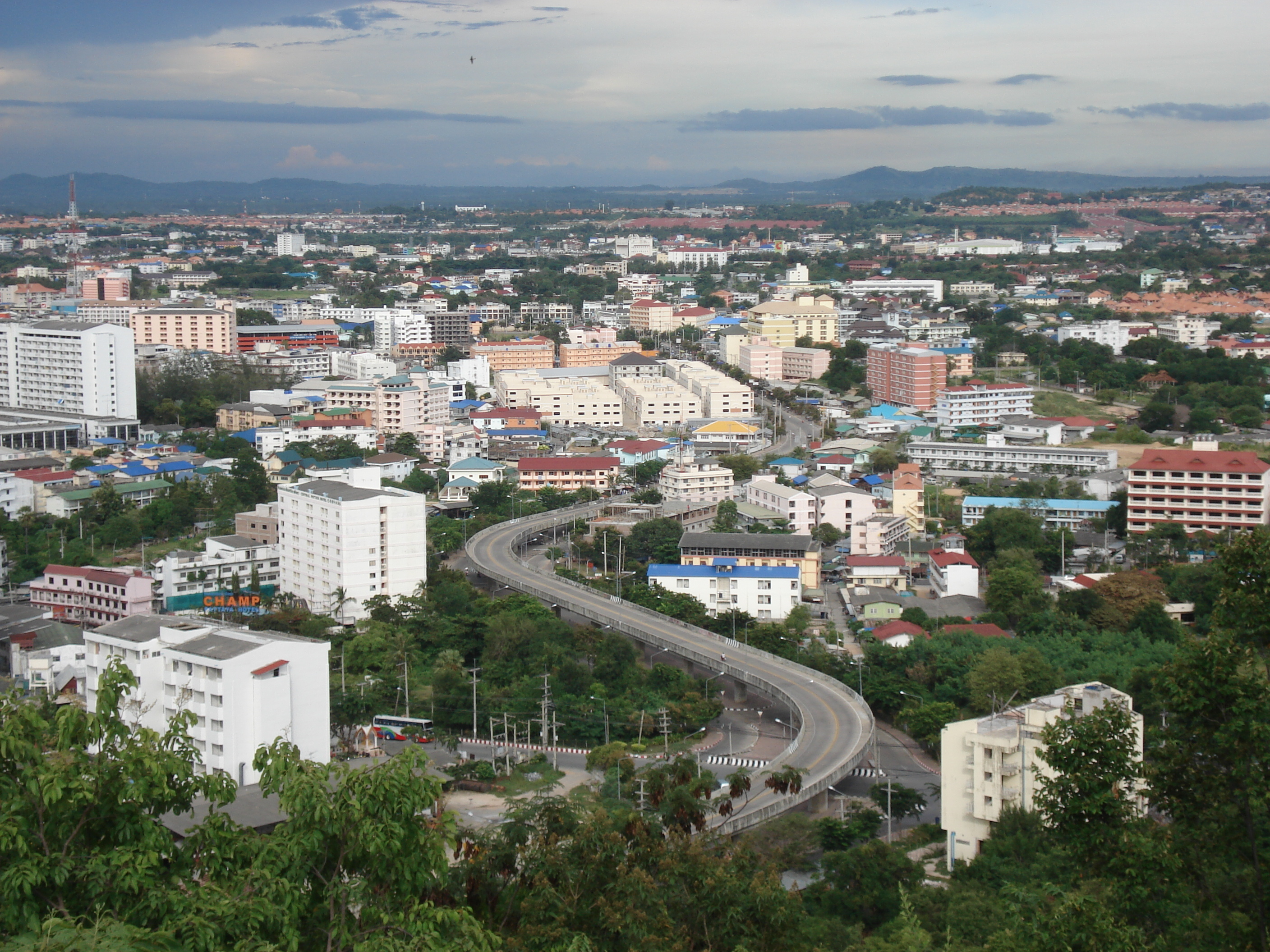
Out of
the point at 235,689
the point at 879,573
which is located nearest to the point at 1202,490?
the point at 879,573

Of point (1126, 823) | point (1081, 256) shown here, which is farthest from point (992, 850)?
point (1081, 256)

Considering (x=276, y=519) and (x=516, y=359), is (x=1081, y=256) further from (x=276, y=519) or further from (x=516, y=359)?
(x=276, y=519)

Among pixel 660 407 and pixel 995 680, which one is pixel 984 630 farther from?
pixel 660 407

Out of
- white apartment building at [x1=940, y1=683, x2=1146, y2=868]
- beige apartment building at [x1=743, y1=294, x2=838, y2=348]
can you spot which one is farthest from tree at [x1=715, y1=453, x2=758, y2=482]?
white apartment building at [x1=940, y1=683, x2=1146, y2=868]

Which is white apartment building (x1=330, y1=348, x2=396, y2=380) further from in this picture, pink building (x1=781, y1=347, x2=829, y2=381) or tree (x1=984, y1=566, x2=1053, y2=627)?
tree (x1=984, y1=566, x2=1053, y2=627)

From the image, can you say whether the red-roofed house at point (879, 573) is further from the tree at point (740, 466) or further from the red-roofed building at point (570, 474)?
the red-roofed building at point (570, 474)
